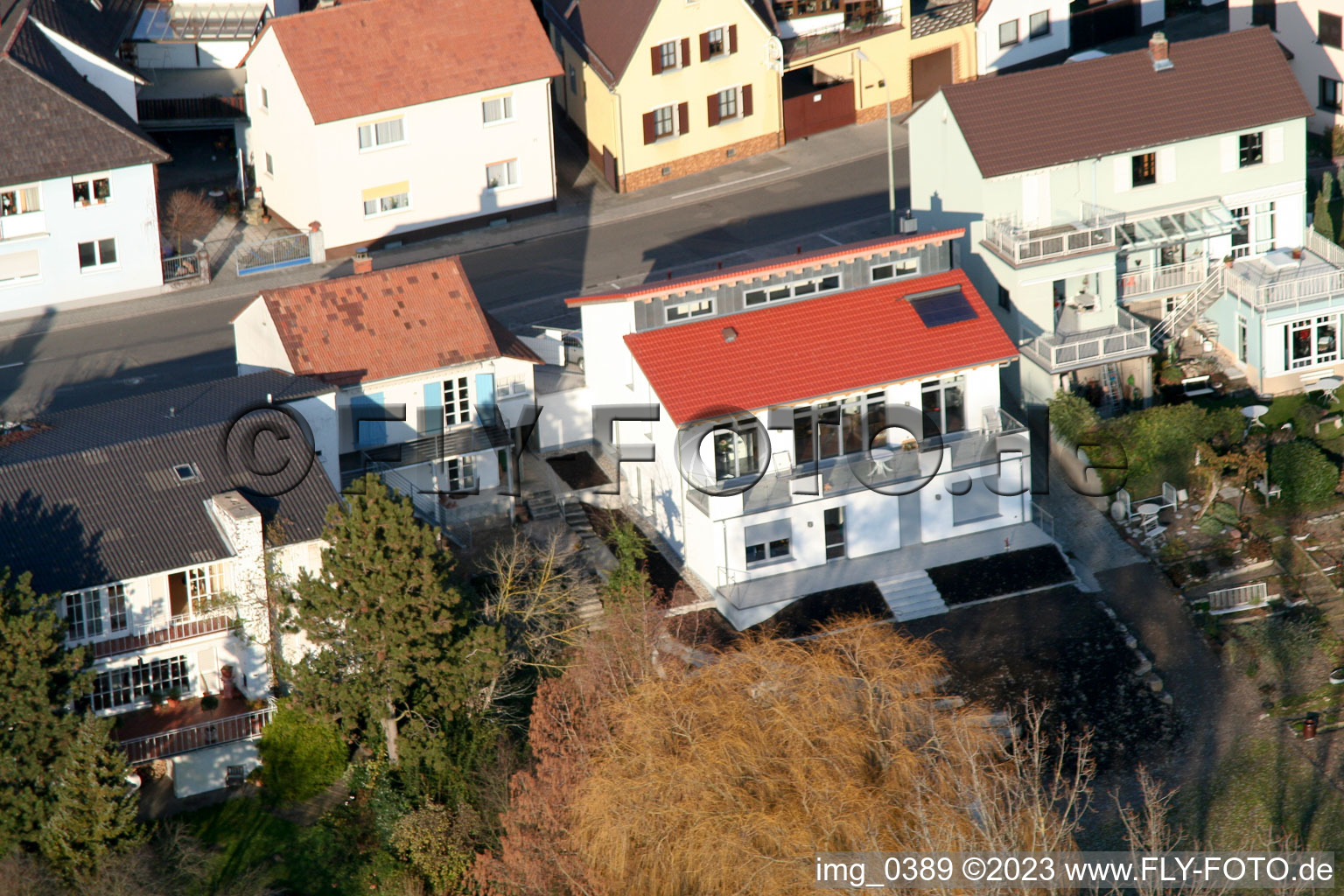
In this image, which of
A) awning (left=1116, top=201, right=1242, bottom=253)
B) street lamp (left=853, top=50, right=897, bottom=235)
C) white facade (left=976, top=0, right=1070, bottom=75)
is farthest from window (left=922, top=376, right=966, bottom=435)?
white facade (left=976, top=0, right=1070, bottom=75)

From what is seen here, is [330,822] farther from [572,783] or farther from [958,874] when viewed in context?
[958,874]

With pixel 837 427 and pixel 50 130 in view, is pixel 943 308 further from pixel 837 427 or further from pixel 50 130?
pixel 50 130

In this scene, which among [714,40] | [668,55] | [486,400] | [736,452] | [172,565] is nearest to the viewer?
[172,565]

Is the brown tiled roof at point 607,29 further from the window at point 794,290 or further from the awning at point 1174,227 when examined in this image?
the awning at point 1174,227

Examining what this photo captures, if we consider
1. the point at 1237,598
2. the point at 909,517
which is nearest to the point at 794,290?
the point at 909,517

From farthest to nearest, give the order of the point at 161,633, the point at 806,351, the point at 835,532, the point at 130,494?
the point at 806,351 → the point at 835,532 → the point at 130,494 → the point at 161,633

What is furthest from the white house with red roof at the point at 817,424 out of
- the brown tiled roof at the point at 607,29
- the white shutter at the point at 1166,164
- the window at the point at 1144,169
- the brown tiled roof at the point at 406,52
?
the brown tiled roof at the point at 607,29
